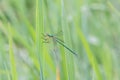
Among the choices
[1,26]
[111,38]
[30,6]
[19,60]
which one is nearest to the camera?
[1,26]

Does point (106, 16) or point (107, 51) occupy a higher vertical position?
point (106, 16)

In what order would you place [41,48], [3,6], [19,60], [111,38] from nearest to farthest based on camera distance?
1. [41,48]
2. [19,60]
3. [111,38]
4. [3,6]

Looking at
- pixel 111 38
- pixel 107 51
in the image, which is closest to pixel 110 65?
pixel 107 51

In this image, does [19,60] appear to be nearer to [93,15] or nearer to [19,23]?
[19,23]

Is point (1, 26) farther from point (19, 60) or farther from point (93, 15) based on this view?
point (93, 15)

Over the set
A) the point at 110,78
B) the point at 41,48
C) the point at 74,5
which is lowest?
the point at 110,78

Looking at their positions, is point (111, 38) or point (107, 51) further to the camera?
point (111, 38)

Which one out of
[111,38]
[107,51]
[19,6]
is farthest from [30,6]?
[107,51]
